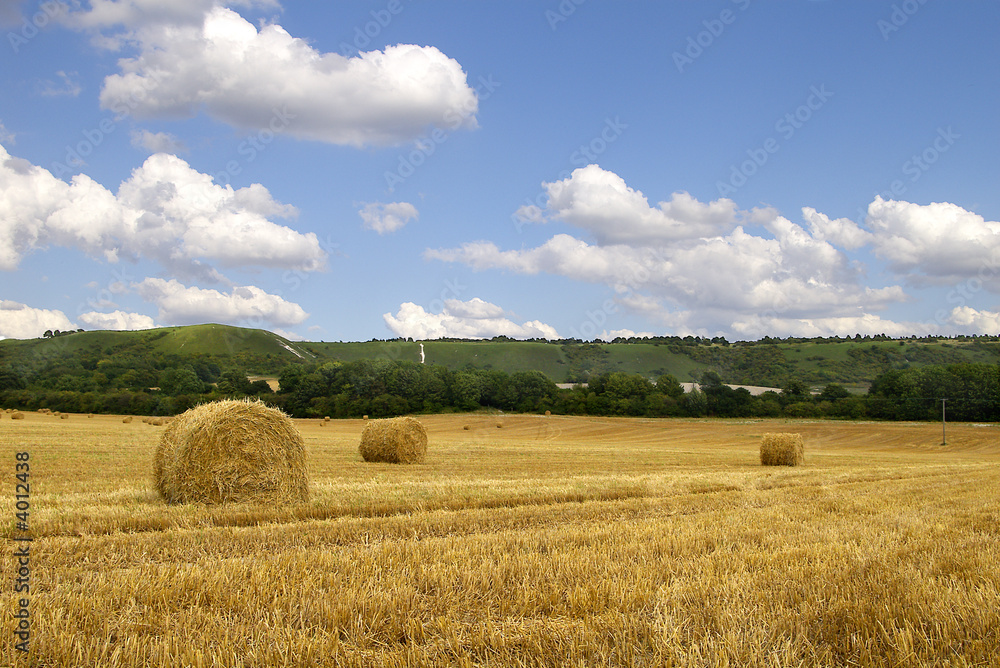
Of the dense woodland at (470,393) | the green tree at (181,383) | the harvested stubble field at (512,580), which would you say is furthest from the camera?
the green tree at (181,383)

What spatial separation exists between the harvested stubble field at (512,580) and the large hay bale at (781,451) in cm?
1286

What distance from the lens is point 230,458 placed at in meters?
10.3

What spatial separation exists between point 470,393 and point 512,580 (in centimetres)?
6242

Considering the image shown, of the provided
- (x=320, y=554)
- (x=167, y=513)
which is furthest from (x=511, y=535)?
(x=167, y=513)

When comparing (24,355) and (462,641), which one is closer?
(462,641)

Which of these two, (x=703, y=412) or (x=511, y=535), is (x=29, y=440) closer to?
(x=511, y=535)

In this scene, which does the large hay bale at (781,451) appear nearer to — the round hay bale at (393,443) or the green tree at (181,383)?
the round hay bale at (393,443)

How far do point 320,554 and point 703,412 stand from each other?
59.6 meters

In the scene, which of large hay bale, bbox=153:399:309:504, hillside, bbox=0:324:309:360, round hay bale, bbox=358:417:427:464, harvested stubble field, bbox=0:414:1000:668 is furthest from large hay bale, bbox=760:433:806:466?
hillside, bbox=0:324:309:360

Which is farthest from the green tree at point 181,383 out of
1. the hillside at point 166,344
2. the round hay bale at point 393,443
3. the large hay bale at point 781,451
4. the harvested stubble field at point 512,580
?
the harvested stubble field at point 512,580

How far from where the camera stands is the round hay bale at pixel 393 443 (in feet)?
67.0

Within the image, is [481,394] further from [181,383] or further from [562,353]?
[562,353]

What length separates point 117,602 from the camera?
14.3 ft

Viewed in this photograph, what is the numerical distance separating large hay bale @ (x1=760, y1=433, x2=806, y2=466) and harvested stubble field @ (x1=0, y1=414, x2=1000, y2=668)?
42.2ft
